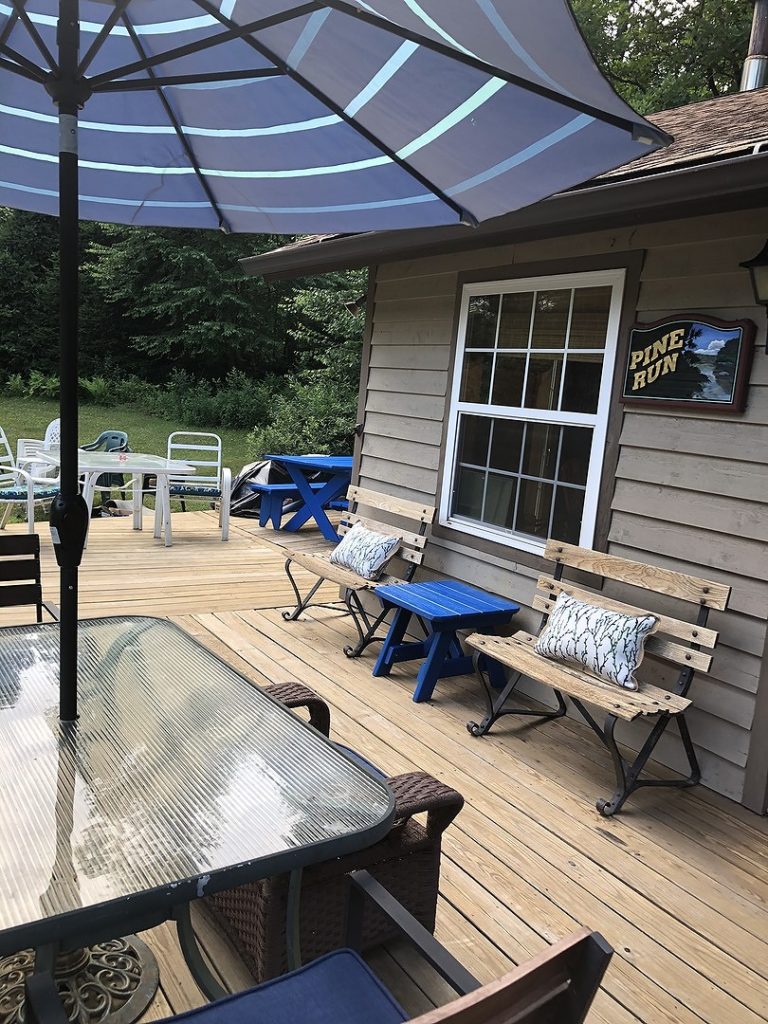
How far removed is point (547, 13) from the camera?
148cm

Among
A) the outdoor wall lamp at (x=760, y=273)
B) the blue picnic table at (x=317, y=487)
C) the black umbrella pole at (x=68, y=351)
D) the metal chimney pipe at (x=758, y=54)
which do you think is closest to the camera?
the black umbrella pole at (x=68, y=351)

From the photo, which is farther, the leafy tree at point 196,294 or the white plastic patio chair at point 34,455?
the leafy tree at point 196,294

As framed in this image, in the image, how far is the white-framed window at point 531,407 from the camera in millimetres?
3627

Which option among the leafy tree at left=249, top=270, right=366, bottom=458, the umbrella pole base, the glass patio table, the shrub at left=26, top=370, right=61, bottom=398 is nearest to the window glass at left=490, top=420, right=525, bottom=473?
the glass patio table

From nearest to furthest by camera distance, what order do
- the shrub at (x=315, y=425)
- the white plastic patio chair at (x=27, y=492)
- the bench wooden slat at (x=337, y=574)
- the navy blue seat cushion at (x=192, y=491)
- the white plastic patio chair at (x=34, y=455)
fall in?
the bench wooden slat at (x=337, y=574) → the white plastic patio chair at (x=27, y=492) → the white plastic patio chair at (x=34, y=455) → the navy blue seat cushion at (x=192, y=491) → the shrub at (x=315, y=425)

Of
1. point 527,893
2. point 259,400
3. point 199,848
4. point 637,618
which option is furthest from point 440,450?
point 259,400

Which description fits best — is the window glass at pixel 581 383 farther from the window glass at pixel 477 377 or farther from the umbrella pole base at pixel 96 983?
the umbrella pole base at pixel 96 983

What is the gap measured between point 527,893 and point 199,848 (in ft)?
4.87

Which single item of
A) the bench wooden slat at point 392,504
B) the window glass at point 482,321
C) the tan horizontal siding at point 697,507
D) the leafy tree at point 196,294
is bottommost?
the bench wooden slat at point 392,504

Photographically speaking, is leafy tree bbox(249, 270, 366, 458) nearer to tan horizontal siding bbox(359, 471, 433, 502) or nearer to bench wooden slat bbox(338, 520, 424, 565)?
tan horizontal siding bbox(359, 471, 433, 502)

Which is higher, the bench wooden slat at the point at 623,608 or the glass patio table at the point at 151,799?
the glass patio table at the point at 151,799

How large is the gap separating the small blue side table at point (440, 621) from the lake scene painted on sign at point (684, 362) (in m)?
1.22

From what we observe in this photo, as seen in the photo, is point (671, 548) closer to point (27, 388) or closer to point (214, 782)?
point (214, 782)

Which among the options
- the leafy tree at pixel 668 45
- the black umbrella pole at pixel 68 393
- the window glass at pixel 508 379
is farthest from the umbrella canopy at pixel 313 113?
the leafy tree at pixel 668 45
